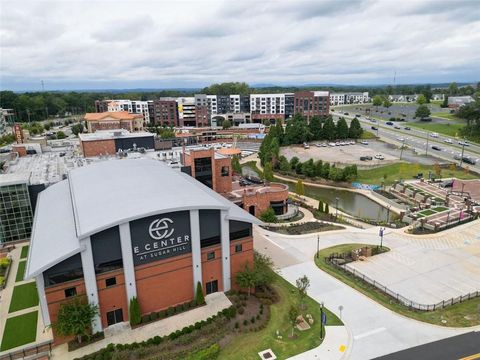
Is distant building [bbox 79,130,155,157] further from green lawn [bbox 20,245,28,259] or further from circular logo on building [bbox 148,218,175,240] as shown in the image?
circular logo on building [bbox 148,218,175,240]

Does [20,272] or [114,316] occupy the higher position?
[114,316]

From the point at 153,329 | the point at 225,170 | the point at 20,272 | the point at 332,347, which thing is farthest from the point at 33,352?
the point at 225,170

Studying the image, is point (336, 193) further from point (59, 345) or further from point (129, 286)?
point (59, 345)

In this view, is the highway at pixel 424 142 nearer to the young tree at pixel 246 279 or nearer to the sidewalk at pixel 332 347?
the sidewalk at pixel 332 347

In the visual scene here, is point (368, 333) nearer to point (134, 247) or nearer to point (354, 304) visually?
point (354, 304)

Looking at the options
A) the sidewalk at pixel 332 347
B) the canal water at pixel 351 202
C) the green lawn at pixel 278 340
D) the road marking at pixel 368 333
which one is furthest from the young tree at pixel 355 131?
the sidewalk at pixel 332 347

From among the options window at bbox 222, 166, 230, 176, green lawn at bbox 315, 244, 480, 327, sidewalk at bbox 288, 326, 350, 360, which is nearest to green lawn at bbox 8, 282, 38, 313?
sidewalk at bbox 288, 326, 350, 360

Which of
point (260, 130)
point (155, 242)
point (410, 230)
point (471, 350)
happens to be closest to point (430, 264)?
point (410, 230)
